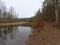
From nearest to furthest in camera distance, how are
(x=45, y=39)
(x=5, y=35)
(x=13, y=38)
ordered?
(x=45, y=39) → (x=13, y=38) → (x=5, y=35)

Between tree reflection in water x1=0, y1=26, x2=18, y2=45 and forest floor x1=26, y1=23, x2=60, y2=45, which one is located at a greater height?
forest floor x1=26, y1=23, x2=60, y2=45

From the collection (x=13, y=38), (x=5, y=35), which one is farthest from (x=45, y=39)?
(x=5, y=35)

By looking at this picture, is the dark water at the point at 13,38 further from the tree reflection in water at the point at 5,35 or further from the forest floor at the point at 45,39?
the forest floor at the point at 45,39

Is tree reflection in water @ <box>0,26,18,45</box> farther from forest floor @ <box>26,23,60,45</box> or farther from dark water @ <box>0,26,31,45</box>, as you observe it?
forest floor @ <box>26,23,60,45</box>

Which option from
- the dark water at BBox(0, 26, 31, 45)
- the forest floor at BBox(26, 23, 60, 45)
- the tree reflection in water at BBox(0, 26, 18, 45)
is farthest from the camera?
the tree reflection in water at BBox(0, 26, 18, 45)

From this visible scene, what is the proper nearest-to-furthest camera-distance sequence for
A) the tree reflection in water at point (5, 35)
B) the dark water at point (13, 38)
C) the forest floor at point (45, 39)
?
the forest floor at point (45, 39) → the dark water at point (13, 38) → the tree reflection in water at point (5, 35)

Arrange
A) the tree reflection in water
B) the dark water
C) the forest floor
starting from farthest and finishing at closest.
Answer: the tree reflection in water < the dark water < the forest floor

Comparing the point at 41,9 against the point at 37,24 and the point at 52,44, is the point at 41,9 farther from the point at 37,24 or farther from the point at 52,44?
the point at 52,44

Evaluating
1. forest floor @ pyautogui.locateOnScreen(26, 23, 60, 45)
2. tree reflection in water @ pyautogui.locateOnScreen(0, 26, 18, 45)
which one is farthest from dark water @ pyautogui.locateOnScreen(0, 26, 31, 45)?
forest floor @ pyautogui.locateOnScreen(26, 23, 60, 45)

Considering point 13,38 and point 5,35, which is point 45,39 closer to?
point 13,38

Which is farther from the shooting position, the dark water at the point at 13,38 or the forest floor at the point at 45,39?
the dark water at the point at 13,38

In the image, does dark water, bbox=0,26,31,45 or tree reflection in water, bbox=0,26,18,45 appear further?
tree reflection in water, bbox=0,26,18,45

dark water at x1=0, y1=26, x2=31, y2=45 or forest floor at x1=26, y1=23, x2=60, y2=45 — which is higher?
forest floor at x1=26, y1=23, x2=60, y2=45

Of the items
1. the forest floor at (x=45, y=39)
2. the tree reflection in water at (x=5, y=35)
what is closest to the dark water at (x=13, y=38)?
the tree reflection in water at (x=5, y=35)
